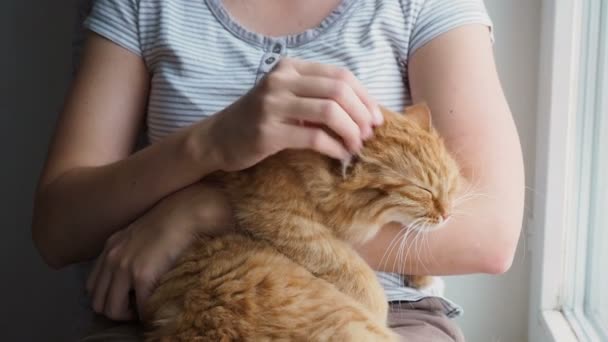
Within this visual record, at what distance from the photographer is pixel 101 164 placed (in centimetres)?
109

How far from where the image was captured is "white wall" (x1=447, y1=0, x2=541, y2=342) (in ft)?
4.50

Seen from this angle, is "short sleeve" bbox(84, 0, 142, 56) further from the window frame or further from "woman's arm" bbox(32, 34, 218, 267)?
the window frame

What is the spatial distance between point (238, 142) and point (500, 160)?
382 millimetres

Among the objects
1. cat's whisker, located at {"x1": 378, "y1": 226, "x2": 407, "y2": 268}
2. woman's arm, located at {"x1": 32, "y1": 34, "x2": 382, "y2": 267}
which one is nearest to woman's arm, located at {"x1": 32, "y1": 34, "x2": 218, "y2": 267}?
woman's arm, located at {"x1": 32, "y1": 34, "x2": 382, "y2": 267}

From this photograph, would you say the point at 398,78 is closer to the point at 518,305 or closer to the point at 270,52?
the point at 270,52

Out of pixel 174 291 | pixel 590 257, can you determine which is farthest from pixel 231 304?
pixel 590 257

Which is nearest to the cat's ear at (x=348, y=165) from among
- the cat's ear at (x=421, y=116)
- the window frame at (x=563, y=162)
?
the cat's ear at (x=421, y=116)

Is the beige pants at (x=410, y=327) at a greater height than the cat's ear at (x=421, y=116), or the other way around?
the cat's ear at (x=421, y=116)

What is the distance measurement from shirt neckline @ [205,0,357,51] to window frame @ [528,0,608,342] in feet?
1.48

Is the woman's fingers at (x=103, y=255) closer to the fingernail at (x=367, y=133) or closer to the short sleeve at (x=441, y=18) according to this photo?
the fingernail at (x=367, y=133)

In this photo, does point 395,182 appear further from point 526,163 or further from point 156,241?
point 526,163

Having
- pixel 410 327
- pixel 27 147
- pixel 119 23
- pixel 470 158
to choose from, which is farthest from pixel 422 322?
pixel 27 147

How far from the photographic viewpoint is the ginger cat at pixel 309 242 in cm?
81

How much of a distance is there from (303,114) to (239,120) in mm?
88
